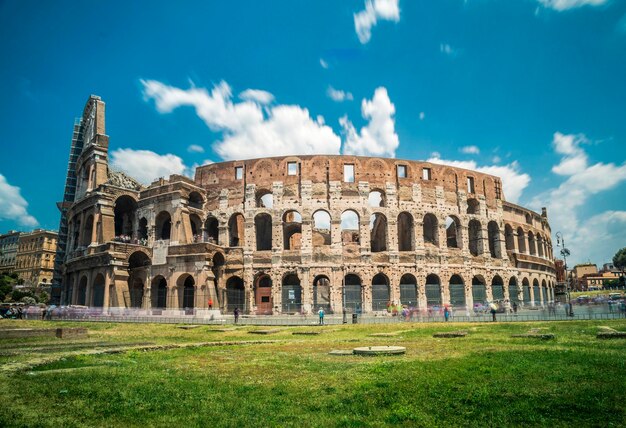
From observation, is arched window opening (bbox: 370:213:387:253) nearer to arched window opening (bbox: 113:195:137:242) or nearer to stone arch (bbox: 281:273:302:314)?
stone arch (bbox: 281:273:302:314)

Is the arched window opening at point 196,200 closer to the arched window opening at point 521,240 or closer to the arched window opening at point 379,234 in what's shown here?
the arched window opening at point 379,234

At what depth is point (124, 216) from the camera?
43406 mm

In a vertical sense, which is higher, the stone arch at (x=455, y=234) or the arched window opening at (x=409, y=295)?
the stone arch at (x=455, y=234)

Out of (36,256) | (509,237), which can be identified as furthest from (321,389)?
(36,256)

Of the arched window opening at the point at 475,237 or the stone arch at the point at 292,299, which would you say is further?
the arched window opening at the point at 475,237

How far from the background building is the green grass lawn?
10032 cm

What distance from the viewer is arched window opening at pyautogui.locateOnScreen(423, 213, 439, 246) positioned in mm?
39375

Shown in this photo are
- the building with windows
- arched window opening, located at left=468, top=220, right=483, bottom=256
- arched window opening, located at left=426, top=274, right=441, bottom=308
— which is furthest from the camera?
the building with windows

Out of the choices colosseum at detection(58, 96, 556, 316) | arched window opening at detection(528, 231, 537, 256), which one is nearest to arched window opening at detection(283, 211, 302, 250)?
colosseum at detection(58, 96, 556, 316)

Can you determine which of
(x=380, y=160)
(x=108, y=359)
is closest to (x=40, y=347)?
(x=108, y=359)

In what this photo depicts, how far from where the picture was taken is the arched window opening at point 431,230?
39.4 meters

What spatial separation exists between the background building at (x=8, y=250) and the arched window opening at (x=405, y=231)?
8777 centimetres

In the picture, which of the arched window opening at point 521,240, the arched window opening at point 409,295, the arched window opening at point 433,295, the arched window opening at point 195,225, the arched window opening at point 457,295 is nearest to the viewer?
the arched window opening at point 409,295

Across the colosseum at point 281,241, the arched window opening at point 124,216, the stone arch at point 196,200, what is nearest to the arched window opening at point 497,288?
the colosseum at point 281,241
